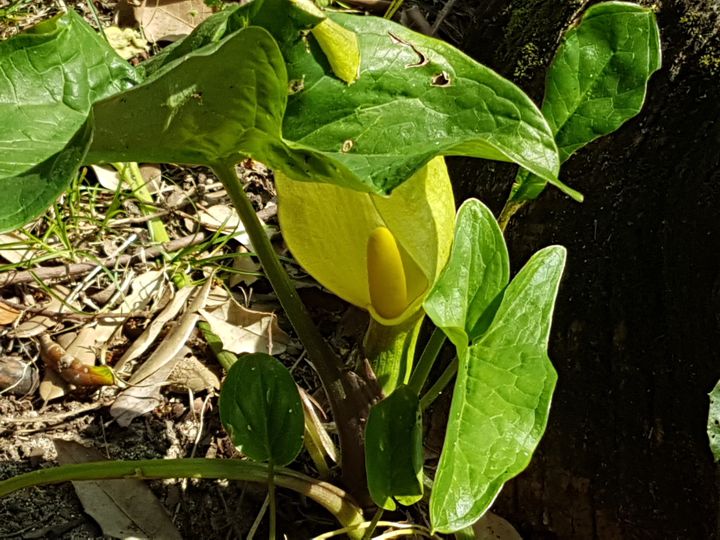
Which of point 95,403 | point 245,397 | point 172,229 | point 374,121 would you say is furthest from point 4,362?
point 374,121

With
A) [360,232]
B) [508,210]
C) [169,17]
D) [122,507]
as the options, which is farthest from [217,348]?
[169,17]

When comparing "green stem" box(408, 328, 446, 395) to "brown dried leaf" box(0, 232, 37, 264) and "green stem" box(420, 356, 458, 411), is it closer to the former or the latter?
"green stem" box(420, 356, 458, 411)

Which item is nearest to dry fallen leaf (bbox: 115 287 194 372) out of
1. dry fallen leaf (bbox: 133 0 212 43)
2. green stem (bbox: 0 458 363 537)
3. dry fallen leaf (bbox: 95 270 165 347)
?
dry fallen leaf (bbox: 95 270 165 347)

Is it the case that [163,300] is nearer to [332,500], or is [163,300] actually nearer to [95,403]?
[95,403]

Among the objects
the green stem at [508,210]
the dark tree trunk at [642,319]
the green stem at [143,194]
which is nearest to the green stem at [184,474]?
the dark tree trunk at [642,319]

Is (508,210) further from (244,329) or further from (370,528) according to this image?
(244,329)

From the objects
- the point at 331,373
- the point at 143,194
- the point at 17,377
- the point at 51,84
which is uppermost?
the point at 51,84
